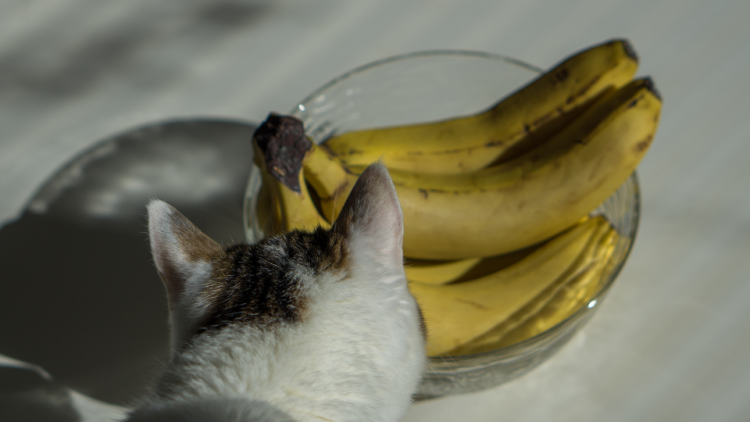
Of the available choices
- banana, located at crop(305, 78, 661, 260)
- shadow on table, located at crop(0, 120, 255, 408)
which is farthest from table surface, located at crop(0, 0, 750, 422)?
banana, located at crop(305, 78, 661, 260)

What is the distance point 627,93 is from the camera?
646mm

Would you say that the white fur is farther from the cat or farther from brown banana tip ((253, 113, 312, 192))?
brown banana tip ((253, 113, 312, 192))

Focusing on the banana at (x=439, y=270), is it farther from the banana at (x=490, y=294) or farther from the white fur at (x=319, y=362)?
the white fur at (x=319, y=362)

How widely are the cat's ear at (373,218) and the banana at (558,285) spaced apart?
284mm

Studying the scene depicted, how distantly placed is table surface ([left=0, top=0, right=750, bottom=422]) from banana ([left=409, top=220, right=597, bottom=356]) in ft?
0.63

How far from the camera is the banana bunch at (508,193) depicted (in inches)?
24.9

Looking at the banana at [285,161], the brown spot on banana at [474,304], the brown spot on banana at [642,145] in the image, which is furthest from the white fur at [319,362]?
the brown spot on banana at [642,145]

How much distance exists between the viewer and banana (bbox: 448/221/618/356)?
2.18 feet

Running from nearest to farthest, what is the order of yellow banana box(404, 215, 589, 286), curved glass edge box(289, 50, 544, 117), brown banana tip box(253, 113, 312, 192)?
1. brown banana tip box(253, 113, 312, 192)
2. yellow banana box(404, 215, 589, 286)
3. curved glass edge box(289, 50, 544, 117)

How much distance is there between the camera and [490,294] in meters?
0.67

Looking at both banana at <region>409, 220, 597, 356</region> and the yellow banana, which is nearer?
banana at <region>409, 220, 597, 356</region>

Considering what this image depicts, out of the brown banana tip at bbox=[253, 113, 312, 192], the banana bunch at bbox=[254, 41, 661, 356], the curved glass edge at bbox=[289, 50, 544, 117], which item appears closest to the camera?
the brown banana tip at bbox=[253, 113, 312, 192]

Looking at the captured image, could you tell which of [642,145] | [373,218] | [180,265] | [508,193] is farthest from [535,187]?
[180,265]

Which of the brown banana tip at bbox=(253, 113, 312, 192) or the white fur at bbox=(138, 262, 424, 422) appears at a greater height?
the brown banana tip at bbox=(253, 113, 312, 192)
